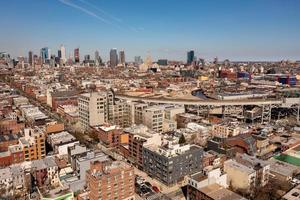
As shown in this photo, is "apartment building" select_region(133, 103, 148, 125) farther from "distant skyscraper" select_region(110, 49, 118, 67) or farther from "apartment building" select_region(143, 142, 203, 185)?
"distant skyscraper" select_region(110, 49, 118, 67)

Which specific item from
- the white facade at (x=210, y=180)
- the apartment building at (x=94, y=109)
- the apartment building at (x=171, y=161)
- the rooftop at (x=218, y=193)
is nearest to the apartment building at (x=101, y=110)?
the apartment building at (x=94, y=109)

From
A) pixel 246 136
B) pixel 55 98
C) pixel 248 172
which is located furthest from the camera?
pixel 55 98

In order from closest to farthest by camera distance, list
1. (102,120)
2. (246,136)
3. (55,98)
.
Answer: (246,136) → (102,120) → (55,98)

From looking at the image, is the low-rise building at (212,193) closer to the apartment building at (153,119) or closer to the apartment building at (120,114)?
the apartment building at (153,119)

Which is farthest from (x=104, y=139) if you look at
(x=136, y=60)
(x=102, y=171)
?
(x=136, y=60)

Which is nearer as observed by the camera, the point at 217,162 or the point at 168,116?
the point at 217,162

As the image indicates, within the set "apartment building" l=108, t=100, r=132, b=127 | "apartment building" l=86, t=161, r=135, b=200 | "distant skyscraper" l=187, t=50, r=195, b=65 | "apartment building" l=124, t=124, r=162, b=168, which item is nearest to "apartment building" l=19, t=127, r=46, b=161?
"apartment building" l=124, t=124, r=162, b=168

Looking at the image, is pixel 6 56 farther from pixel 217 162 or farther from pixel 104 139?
pixel 217 162
